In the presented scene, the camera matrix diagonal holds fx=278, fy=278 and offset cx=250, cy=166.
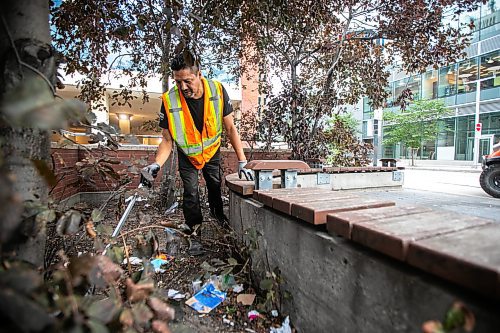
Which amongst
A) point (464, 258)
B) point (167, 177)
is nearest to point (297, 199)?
point (464, 258)

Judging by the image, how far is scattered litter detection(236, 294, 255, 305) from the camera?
1.81 m

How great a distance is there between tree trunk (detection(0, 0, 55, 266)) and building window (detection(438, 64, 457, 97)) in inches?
1166

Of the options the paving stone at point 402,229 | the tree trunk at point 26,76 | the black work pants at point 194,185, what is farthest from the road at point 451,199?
the tree trunk at point 26,76

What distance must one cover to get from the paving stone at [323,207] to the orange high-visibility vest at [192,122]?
1.59 m

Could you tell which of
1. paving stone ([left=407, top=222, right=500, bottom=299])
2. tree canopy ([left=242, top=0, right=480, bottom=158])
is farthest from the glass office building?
paving stone ([left=407, top=222, right=500, bottom=299])

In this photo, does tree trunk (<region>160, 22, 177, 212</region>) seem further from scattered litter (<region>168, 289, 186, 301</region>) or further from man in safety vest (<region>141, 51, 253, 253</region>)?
scattered litter (<region>168, 289, 186, 301</region>)

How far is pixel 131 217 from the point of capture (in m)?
4.36

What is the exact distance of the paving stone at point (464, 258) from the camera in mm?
640

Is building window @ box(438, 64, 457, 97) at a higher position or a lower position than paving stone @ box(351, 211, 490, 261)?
higher

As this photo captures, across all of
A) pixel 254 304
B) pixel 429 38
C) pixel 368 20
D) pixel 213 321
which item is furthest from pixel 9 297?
pixel 368 20

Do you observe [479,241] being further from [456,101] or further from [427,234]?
[456,101]

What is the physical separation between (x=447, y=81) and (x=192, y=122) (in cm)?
2943

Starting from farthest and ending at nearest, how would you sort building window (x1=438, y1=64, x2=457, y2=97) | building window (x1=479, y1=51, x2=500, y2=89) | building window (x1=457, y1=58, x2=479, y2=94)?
building window (x1=438, y1=64, x2=457, y2=97) < building window (x1=457, y1=58, x2=479, y2=94) < building window (x1=479, y1=51, x2=500, y2=89)

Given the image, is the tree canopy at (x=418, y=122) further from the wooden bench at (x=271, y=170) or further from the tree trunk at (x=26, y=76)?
the tree trunk at (x=26, y=76)
